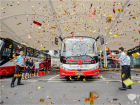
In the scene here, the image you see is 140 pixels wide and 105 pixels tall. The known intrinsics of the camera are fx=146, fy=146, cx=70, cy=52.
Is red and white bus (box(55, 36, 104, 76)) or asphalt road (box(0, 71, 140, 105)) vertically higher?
red and white bus (box(55, 36, 104, 76))

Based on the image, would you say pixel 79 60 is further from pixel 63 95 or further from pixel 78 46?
pixel 63 95

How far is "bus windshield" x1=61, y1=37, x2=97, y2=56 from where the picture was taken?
8.89 metres

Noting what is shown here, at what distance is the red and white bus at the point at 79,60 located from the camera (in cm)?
839

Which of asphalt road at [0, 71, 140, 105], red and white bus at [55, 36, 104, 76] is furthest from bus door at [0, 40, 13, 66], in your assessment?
red and white bus at [55, 36, 104, 76]

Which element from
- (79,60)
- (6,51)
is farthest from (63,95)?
(6,51)

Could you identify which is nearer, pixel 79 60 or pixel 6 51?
pixel 79 60

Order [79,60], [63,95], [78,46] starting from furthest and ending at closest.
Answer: [78,46] → [79,60] → [63,95]

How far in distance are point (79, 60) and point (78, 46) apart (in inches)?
44.2

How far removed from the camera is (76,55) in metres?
8.64

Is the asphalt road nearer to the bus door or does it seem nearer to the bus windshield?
the bus windshield

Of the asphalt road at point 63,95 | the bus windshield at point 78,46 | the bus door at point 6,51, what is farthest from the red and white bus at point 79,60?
the bus door at point 6,51

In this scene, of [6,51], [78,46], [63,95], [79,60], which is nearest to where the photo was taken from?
[63,95]

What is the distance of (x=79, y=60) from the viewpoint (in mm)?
8445

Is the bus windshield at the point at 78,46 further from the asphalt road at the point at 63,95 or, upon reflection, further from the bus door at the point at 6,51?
the bus door at the point at 6,51
